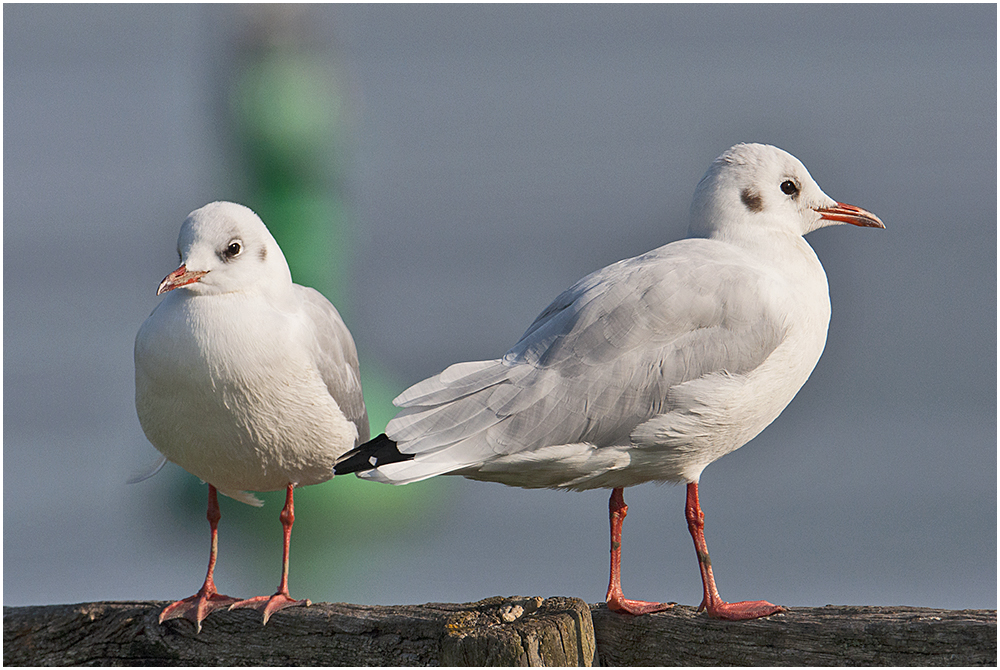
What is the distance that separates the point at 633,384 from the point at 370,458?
0.67 metres

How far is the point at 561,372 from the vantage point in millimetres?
2869

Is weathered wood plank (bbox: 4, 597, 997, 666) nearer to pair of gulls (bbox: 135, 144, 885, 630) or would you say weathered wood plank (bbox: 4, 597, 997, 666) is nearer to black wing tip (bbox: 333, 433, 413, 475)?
pair of gulls (bbox: 135, 144, 885, 630)

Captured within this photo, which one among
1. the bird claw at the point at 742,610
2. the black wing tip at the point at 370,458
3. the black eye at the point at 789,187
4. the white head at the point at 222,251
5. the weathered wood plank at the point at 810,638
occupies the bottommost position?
the weathered wood plank at the point at 810,638

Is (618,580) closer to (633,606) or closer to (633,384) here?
(633,606)

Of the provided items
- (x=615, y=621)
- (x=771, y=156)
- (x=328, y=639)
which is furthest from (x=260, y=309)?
(x=771, y=156)

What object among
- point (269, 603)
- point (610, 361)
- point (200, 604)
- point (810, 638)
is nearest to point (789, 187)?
point (610, 361)

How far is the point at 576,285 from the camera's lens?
3.05 m

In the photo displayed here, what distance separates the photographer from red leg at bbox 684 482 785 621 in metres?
2.62

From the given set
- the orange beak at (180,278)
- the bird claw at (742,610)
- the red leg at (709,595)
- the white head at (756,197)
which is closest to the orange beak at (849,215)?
the white head at (756,197)

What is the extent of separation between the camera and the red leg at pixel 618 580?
278cm

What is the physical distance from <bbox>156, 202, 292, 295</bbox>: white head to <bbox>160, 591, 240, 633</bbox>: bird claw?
0.78m

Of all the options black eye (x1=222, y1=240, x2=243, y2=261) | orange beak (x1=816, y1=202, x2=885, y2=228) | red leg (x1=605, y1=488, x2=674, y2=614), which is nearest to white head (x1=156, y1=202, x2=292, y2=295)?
black eye (x1=222, y1=240, x2=243, y2=261)

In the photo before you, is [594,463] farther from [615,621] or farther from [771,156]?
[771,156]

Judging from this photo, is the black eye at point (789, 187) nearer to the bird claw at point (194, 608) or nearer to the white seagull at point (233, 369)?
the white seagull at point (233, 369)
